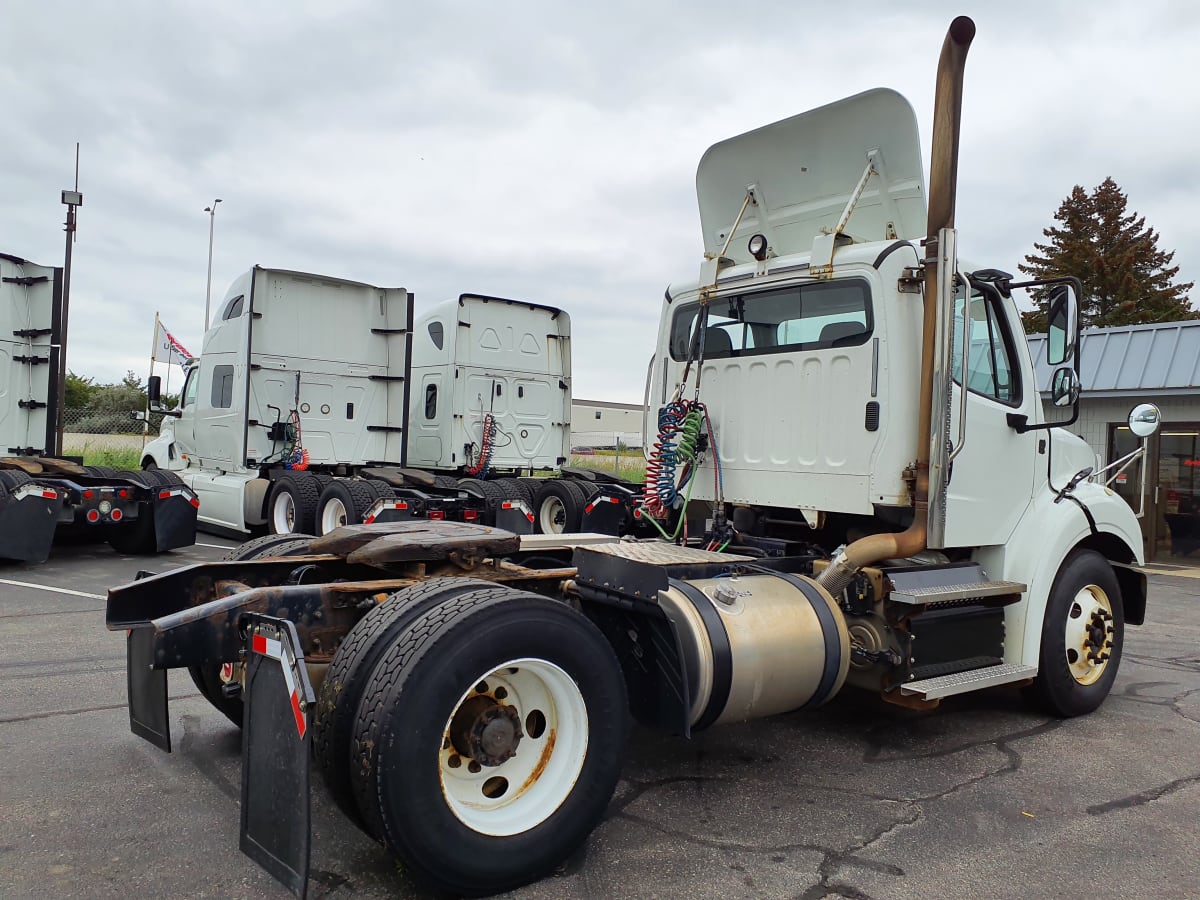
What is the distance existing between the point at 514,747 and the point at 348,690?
605mm

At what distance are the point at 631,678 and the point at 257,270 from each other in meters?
9.46

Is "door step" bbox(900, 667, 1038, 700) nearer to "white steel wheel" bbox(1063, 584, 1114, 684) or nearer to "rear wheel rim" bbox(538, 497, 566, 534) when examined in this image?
"white steel wheel" bbox(1063, 584, 1114, 684)

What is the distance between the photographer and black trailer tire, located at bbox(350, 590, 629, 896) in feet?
9.27

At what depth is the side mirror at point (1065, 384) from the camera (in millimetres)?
5090

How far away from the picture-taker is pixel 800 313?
5195 mm

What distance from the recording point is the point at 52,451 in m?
11.8

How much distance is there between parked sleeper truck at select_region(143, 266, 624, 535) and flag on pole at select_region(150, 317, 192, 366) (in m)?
6.61

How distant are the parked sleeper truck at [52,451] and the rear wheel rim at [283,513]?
0.97 meters

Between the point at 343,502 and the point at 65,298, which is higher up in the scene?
the point at 65,298

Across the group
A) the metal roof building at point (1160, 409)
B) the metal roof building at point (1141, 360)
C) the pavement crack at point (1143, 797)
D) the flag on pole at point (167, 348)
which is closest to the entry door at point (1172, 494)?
the metal roof building at point (1160, 409)

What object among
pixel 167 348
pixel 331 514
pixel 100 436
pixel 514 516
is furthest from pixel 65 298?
pixel 100 436

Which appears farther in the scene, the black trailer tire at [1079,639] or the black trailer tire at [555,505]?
the black trailer tire at [555,505]

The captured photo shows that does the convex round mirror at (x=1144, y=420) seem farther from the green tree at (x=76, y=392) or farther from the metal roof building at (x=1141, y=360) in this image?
the green tree at (x=76, y=392)

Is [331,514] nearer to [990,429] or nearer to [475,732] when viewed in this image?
[990,429]
